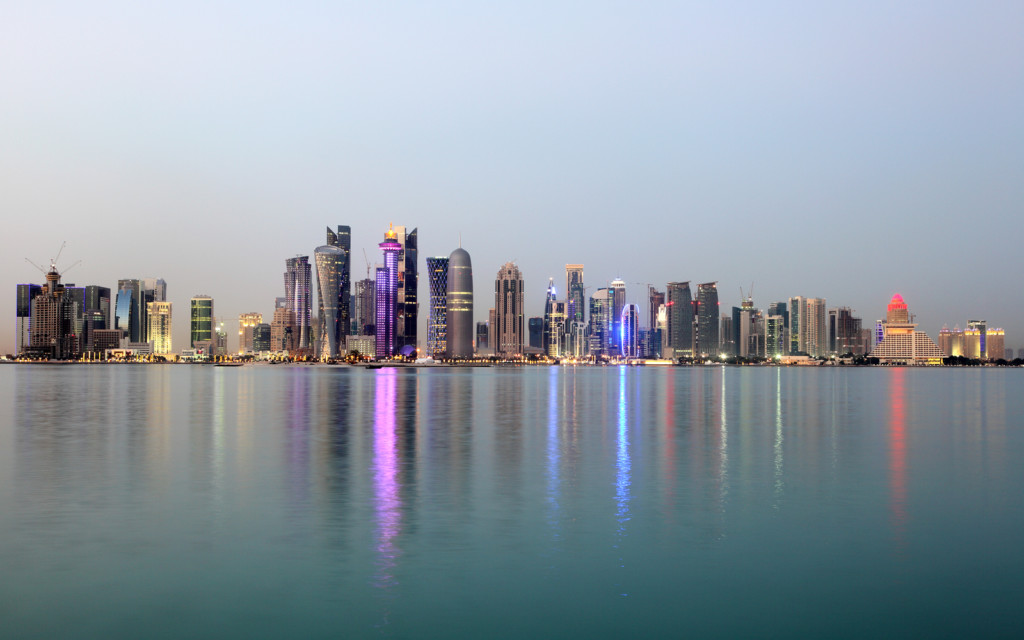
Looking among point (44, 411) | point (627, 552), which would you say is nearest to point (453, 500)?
point (627, 552)

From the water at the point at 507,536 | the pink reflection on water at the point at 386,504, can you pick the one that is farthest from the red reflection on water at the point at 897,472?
the pink reflection on water at the point at 386,504

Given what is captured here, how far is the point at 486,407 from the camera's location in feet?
304

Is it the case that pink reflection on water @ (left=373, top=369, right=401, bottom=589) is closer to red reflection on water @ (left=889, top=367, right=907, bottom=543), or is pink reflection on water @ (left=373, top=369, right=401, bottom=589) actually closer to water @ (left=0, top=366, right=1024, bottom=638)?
water @ (left=0, top=366, right=1024, bottom=638)

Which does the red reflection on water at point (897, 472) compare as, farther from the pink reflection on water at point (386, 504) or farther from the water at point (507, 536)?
the pink reflection on water at point (386, 504)

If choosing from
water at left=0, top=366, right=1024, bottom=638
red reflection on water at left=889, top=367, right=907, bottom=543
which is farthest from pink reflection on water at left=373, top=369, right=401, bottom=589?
red reflection on water at left=889, top=367, right=907, bottom=543

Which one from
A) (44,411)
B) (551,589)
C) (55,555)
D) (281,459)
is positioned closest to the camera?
(551,589)

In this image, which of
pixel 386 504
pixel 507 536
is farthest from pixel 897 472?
pixel 386 504

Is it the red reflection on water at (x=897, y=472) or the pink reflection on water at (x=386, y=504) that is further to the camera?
the red reflection on water at (x=897, y=472)

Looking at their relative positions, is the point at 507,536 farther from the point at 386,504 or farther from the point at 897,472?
the point at 897,472

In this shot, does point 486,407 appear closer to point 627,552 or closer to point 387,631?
point 627,552

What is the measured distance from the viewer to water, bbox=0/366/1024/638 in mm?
18672

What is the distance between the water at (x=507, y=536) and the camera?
18672 mm

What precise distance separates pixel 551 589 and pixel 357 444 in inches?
1337

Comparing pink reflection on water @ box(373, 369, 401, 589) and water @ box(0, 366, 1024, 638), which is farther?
pink reflection on water @ box(373, 369, 401, 589)
